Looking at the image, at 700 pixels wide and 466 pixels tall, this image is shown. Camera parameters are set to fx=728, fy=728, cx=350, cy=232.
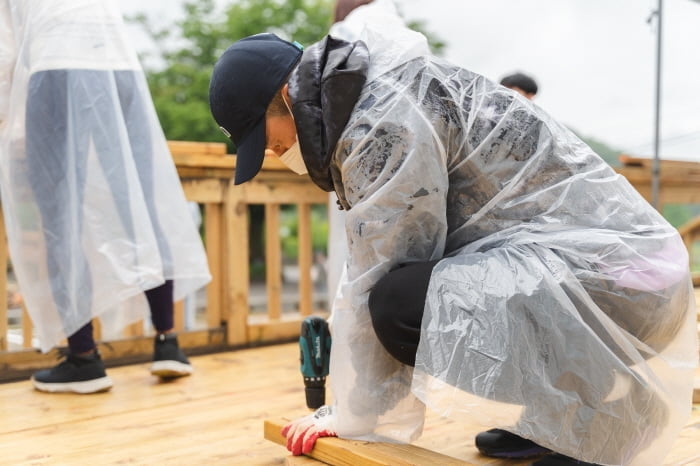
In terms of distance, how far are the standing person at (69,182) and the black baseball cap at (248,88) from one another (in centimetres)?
91

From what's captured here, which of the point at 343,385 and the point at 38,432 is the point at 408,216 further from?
A: the point at 38,432

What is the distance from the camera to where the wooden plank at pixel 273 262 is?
3.18 meters

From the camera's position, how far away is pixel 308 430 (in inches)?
59.9

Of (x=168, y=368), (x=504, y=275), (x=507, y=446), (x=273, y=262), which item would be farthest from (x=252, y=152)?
(x=273, y=262)

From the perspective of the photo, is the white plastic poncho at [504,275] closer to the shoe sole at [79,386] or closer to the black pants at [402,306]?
the black pants at [402,306]

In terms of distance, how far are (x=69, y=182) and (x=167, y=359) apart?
0.64 m

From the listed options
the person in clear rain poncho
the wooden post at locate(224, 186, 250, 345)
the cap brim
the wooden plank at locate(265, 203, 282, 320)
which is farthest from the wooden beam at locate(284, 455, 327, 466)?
the wooden plank at locate(265, 203, 282, 320)

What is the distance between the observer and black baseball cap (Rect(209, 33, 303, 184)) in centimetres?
135

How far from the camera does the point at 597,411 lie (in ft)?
4.06

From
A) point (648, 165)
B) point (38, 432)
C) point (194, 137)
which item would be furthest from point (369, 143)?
point (194, 137)

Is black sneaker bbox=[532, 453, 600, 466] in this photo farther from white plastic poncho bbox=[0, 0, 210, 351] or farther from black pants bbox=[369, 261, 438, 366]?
white plastic poncho bbox=[0, 0, 210, 351]

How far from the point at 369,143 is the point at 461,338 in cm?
38

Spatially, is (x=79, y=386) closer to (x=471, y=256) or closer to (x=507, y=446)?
(x=507, y=446)

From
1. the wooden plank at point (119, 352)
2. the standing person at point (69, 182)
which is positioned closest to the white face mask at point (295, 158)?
the standing person at point (69, 182)
